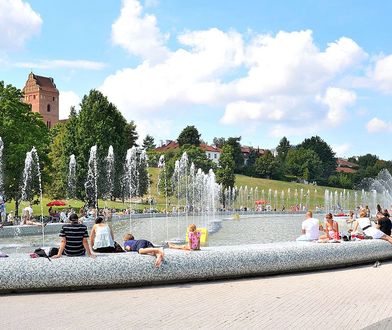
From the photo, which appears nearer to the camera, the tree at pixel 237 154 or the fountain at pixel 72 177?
the fountain at pixel 72 177

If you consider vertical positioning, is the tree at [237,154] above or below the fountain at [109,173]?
above

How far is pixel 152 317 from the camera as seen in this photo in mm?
8383

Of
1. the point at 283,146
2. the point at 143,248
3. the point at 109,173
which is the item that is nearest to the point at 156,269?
the point at 143,248

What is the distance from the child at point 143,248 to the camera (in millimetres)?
11164

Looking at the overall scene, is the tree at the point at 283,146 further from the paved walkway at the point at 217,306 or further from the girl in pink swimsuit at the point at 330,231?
the paved walkway at the point at 217,306

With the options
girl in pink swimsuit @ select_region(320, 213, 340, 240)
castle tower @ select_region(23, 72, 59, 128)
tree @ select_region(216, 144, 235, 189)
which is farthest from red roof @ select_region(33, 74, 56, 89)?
girl in pink swimsuit @ select_region(320, 213, 340, 240)

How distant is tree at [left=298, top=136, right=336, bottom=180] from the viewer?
575 feet

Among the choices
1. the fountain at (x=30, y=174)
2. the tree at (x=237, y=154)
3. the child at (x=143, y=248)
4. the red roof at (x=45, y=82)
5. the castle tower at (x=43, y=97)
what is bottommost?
the child at (x=143, y=248)

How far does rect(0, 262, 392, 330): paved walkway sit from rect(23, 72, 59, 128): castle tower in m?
174

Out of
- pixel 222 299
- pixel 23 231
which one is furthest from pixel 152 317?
pixel 23 231

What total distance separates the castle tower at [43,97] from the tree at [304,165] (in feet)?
248

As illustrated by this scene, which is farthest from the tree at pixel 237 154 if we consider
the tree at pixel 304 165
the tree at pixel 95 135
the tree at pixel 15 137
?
the tree at pixel 15 137

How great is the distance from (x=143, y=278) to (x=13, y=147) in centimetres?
3087

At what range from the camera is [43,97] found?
181 meters
